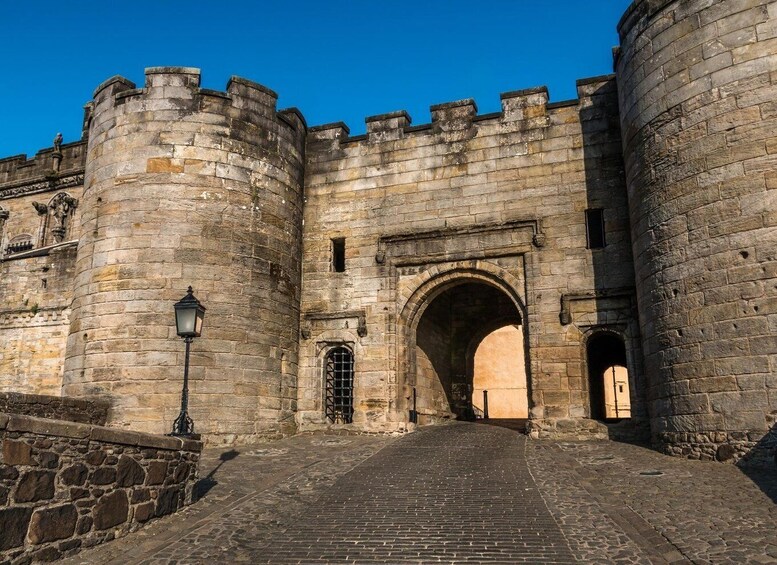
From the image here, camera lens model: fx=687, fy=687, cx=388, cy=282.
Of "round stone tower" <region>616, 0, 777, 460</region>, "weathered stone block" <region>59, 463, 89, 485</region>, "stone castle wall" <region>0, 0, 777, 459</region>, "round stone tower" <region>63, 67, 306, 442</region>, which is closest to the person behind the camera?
"weathered stone block" <region>59, 463, 89, 485</region>

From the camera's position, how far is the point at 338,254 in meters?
15.3

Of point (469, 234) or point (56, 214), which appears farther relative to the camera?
point (56, 214)

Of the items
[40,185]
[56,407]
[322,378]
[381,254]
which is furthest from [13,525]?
[40,185]

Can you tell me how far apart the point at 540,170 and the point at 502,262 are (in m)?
2.03

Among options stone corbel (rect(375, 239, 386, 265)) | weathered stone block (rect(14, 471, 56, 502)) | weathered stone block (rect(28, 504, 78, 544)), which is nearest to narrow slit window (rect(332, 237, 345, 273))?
stone corbel (rect(375, 239, 386, 265))

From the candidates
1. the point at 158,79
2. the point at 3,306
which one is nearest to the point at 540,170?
the point at 158,79

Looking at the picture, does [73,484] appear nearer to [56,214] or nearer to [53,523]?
[53,523]

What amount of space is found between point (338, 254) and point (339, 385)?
2.90m

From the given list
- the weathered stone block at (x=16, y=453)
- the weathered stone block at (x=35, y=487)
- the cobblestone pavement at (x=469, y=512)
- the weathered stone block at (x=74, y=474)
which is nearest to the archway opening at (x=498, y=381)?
the cobblestone pavement at (x=469, y=512)

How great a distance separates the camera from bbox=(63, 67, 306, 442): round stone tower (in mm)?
12359

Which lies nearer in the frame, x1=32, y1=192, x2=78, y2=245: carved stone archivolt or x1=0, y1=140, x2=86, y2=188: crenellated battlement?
x1=32, y1=192, x2=78, y2=245: carved stone archivolt

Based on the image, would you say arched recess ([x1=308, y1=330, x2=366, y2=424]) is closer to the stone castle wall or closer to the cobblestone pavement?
the stone castle wall

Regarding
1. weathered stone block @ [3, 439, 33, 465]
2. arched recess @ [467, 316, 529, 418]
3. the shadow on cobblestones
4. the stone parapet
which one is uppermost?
arched recess @ [467, 316, 529, 418]

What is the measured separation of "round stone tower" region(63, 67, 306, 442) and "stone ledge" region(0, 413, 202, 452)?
15.3ft
